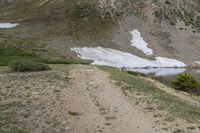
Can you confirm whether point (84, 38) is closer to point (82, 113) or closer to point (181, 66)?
point (181, 66)

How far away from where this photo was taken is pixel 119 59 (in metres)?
86.7

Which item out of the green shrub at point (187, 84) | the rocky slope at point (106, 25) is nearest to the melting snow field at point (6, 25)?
the rocky slope at point (106, 25)

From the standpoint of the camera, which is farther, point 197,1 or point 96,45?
point 197,1

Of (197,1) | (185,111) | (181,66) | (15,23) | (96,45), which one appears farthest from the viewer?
(197,1)

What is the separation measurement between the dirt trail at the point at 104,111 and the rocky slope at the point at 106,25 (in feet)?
159

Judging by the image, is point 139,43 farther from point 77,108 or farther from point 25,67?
point 77,108

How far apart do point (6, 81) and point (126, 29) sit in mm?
72373

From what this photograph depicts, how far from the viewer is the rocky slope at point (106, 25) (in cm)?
9512

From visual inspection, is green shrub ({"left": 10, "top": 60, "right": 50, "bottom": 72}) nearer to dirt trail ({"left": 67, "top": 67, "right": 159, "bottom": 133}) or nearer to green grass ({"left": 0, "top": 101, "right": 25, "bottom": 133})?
dirt trail ({"left": 67, "top": 67, "right": 159, "bottom": 133})

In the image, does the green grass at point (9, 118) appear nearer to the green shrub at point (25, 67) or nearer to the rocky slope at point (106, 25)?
the green shrub at point (25, 67)

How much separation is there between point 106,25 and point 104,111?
84561 millimetres

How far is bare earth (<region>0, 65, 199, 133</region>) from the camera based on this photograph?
22094 mm

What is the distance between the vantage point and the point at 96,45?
95875 millimetres

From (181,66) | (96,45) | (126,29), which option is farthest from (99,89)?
(126,29)
